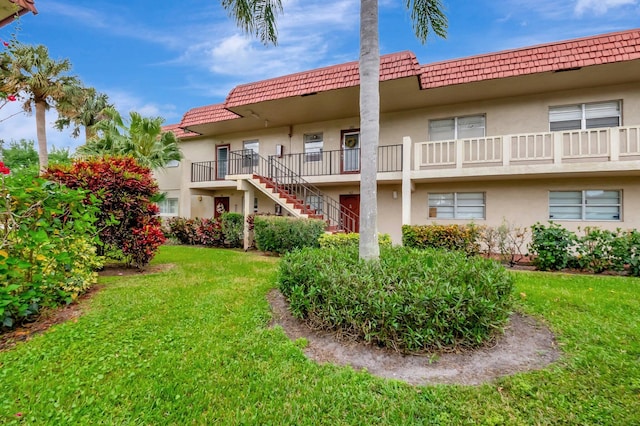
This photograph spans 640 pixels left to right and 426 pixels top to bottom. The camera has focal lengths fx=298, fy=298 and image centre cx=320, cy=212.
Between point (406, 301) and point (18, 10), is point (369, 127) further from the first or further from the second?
point (18, 10)

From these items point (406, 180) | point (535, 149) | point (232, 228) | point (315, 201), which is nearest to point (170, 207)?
point (232, 228)

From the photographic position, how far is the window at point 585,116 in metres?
10.0

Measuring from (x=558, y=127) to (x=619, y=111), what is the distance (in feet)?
5.49

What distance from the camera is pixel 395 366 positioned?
3.17m

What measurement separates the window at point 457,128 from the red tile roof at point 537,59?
83.5 inches

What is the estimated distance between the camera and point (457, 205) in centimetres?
1196

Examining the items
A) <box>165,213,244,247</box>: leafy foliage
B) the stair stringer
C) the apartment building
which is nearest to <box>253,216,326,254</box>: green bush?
the stair stringer

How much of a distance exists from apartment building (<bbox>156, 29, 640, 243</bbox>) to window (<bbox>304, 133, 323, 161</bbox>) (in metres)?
0.06

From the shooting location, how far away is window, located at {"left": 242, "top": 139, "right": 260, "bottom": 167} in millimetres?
15701

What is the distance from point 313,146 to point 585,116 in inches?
412

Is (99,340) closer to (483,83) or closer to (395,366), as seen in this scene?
(395,366)

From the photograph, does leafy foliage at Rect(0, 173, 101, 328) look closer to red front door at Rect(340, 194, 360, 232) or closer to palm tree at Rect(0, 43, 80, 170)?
red front door at Rect(340, 194, 360, 232)

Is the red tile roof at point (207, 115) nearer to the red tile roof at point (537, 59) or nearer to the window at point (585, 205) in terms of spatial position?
the red tile roof at point (537, 59)

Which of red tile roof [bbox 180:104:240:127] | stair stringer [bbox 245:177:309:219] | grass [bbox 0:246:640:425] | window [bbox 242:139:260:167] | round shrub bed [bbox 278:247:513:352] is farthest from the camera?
window [bbox 242:139:260:167]
